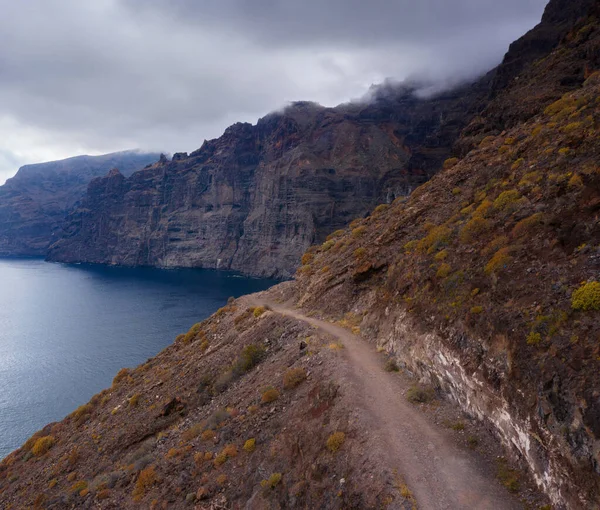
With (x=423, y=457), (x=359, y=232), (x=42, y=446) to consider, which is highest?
(x=359, y=232)

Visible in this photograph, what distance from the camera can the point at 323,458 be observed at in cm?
1355

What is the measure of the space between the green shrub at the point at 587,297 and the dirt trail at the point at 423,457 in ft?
18.4

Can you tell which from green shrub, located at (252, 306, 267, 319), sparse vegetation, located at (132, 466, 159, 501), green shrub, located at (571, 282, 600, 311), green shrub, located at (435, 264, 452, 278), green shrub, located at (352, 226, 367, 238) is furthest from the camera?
green shrub, located at (352, 226, 367, 238)

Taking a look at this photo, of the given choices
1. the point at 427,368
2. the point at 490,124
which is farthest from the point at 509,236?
the point at 490,124

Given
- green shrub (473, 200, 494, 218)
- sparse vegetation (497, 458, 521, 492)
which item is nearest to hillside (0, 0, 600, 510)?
sparse vegetation (497, 458, 521, 492)

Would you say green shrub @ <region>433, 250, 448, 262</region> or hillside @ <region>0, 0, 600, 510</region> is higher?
green shrub @ <region>433, 250, 448, 262</region>

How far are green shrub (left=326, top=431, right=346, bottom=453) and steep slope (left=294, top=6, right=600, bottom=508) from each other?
14.6 ft

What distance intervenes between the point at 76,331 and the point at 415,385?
9936 cm

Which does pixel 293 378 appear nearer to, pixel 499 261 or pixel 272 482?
pixel 272 482

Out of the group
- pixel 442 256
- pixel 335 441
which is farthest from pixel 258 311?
pixel 335 441

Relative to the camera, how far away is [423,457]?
39.1 feet

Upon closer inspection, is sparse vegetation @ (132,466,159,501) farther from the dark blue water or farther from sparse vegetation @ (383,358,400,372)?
the dark blue water

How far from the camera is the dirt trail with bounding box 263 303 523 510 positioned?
10.3 m

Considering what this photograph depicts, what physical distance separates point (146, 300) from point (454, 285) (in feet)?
407
